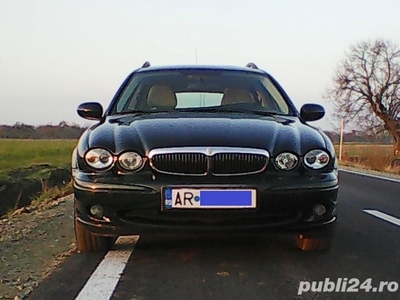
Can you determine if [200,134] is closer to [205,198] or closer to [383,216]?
[205,198]

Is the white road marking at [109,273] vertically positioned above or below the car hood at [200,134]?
below

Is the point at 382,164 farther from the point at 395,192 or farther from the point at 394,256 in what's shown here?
the point at 394,256

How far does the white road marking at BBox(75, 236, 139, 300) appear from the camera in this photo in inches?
136

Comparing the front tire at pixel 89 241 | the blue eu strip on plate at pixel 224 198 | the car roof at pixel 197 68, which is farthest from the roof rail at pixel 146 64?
the blue eu strip on plate at pixel 224 198

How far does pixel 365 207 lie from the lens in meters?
7.69

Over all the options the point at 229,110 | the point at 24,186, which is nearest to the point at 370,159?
the point at 24,186

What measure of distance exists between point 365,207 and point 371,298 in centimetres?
446

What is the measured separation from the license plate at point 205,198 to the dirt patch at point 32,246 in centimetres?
98

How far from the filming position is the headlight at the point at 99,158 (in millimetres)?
4129

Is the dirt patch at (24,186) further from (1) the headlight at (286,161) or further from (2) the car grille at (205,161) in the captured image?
(1) the headlight at (286,161)

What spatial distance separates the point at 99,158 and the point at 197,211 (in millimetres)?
793

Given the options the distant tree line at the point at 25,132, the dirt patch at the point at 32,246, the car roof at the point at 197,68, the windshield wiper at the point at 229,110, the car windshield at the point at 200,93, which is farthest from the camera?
the distant tree line at the point at 25,132

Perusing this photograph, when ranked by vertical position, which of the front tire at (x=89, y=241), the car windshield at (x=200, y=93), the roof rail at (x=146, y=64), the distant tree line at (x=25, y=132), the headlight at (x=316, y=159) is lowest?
the distant tree line at (x=25, y=132)

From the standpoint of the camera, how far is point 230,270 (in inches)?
159
